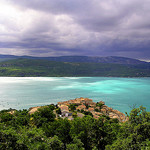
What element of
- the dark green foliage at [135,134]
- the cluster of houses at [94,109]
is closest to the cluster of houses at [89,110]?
the cluster of houses at [94,109]

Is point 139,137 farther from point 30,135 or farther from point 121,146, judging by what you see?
point 30,135

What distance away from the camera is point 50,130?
1379 inches

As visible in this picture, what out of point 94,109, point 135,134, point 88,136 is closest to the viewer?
point 135,134

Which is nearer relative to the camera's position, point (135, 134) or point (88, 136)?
point (135, 134)

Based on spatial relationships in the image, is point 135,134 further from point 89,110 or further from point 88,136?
point 89,110

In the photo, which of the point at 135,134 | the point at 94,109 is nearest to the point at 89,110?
the point at 94,109

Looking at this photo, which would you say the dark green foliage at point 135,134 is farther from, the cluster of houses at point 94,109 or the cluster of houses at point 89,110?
the cluster of houses at point 94,109

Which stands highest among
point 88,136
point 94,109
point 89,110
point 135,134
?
point 135,134

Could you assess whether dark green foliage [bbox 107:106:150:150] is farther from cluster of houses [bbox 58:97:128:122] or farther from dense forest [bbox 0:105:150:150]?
cluster of houses [bbox 58:97:128:122]

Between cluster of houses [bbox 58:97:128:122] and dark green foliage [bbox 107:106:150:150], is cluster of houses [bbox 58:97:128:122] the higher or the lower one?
the lower one

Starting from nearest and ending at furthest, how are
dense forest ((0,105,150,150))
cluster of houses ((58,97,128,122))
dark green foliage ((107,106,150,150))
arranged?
1. dark green foliage ((107,106,150,150))
2. dense forest ((0,105,150,150))
3. cluster of houses ((58,97,128,122))

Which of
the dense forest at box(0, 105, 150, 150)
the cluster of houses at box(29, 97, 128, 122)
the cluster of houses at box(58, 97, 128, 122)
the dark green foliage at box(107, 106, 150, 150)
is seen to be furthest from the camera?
the cluster of houses at box(58, 97, 128, 122)

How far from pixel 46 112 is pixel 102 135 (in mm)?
27920

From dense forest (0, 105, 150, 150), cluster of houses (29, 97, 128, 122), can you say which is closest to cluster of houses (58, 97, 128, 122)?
cluster of houses (29, 97, 128, 122)
